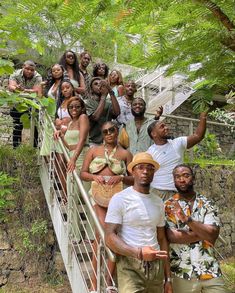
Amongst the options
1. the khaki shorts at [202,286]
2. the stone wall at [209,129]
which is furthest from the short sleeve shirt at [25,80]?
the stone wall at [209,129]

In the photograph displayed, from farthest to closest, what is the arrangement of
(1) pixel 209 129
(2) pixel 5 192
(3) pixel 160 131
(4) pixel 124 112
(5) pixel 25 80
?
1. (1) pixel 209 129
2. (5) pixel 25 80
3. (2) pixel 5 192
4. (4) pixel 124 112
5. (3) pixel 160 131

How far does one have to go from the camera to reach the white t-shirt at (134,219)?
2498 mm

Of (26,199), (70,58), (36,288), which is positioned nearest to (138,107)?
(70,58)

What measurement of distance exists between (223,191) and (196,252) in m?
6.71

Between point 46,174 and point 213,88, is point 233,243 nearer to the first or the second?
point 46,174

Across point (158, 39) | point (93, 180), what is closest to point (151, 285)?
point (93, 180)

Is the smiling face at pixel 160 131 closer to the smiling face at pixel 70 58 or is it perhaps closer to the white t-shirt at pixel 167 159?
the white t-shirt at pixel 167 159

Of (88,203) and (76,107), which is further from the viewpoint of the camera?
(76,107)

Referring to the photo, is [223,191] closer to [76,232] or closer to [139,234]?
[76,232]

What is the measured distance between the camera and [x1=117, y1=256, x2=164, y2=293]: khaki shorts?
7.94 ft

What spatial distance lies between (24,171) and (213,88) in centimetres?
433

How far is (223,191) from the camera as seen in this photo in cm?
912

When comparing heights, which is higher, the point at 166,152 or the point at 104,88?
the point at 104,88

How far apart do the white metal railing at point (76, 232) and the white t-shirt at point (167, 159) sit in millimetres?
779
